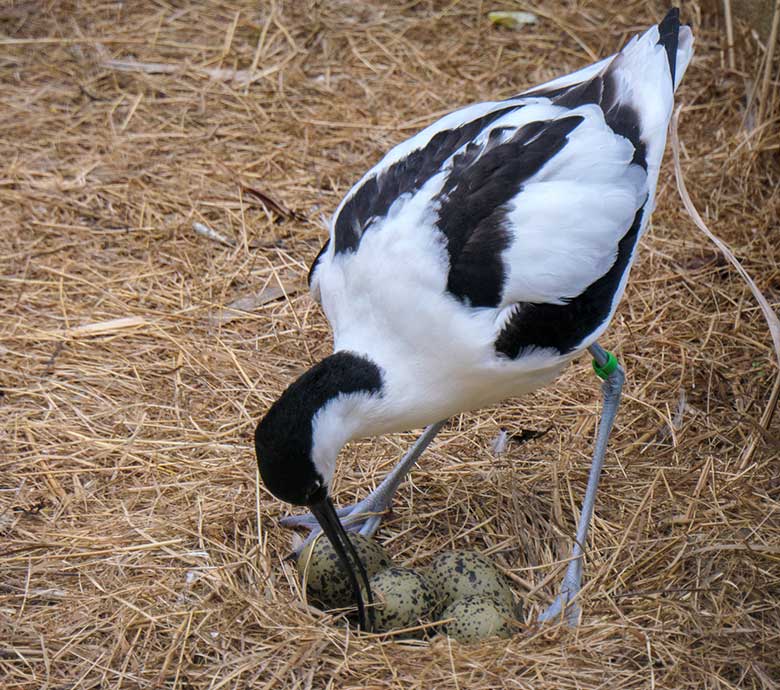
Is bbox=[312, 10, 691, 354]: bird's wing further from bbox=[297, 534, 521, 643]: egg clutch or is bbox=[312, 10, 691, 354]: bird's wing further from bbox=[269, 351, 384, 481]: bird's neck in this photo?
bbox=[297, 534, 521, 643]: egg clutch

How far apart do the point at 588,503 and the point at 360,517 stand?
32.2 inches

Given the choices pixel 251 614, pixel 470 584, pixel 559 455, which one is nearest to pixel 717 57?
pixel 559 455

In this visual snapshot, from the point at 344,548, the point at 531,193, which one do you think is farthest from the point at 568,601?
the point at 531,193

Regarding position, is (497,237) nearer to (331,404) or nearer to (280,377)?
(331,404)

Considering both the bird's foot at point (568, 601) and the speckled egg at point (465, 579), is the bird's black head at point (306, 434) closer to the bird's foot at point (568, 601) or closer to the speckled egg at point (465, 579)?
the speckled egg at point (465, 579)

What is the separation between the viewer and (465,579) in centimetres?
334

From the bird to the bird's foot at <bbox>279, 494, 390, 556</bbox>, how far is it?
0.43 m

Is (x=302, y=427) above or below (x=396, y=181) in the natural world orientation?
below

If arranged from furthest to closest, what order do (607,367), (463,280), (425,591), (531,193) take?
1. (607,367)
2. (425,591)
3. (531,193)
4. (463,280)

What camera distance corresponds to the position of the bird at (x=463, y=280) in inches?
120

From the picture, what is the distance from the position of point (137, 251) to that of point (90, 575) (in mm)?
2004

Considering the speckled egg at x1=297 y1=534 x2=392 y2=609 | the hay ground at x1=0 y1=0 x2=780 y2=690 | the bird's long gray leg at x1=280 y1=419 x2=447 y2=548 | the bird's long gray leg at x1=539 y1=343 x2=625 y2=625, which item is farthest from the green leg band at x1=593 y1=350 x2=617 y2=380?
the speckled egg at x1=297 y1=534 x2=392 y2=609

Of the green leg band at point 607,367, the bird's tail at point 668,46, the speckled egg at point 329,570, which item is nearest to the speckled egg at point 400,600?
the speckled egg at point 329,570

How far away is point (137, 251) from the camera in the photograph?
5.00 meters
